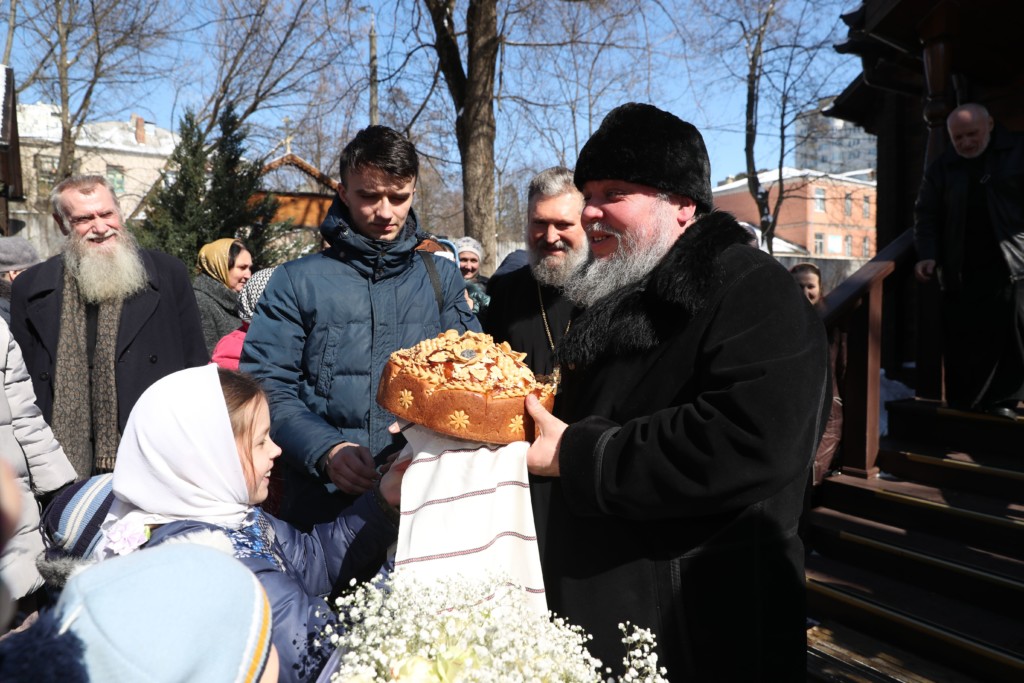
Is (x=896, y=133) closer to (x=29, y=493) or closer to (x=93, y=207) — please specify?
(x=93, y=207)

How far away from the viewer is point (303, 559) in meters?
2.07

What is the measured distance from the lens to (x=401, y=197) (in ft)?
9.16

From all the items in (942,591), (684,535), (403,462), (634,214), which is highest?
(634,214)

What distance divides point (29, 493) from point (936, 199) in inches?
219

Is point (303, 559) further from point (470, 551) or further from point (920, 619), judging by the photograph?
point (920, 619)

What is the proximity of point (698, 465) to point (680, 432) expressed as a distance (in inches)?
3.3

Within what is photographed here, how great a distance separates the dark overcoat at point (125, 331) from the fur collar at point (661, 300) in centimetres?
279

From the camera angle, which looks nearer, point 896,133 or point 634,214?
point 634,214

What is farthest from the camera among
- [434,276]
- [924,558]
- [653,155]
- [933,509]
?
[933,509]

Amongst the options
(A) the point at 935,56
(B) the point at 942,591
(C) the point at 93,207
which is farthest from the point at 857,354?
(C) the point at 93,207

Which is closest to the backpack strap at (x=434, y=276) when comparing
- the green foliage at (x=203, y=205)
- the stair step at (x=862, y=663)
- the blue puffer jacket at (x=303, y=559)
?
the blue puffer jacket at (x=303, y=559)

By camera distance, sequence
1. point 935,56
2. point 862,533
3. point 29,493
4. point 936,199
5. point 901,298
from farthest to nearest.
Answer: point 901,298 < point 935,56 < point 936,199 < point 862,533 < point 29,493

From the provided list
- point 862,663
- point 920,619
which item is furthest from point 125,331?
point 920,619

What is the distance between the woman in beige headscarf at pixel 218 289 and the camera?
561 centimetres
